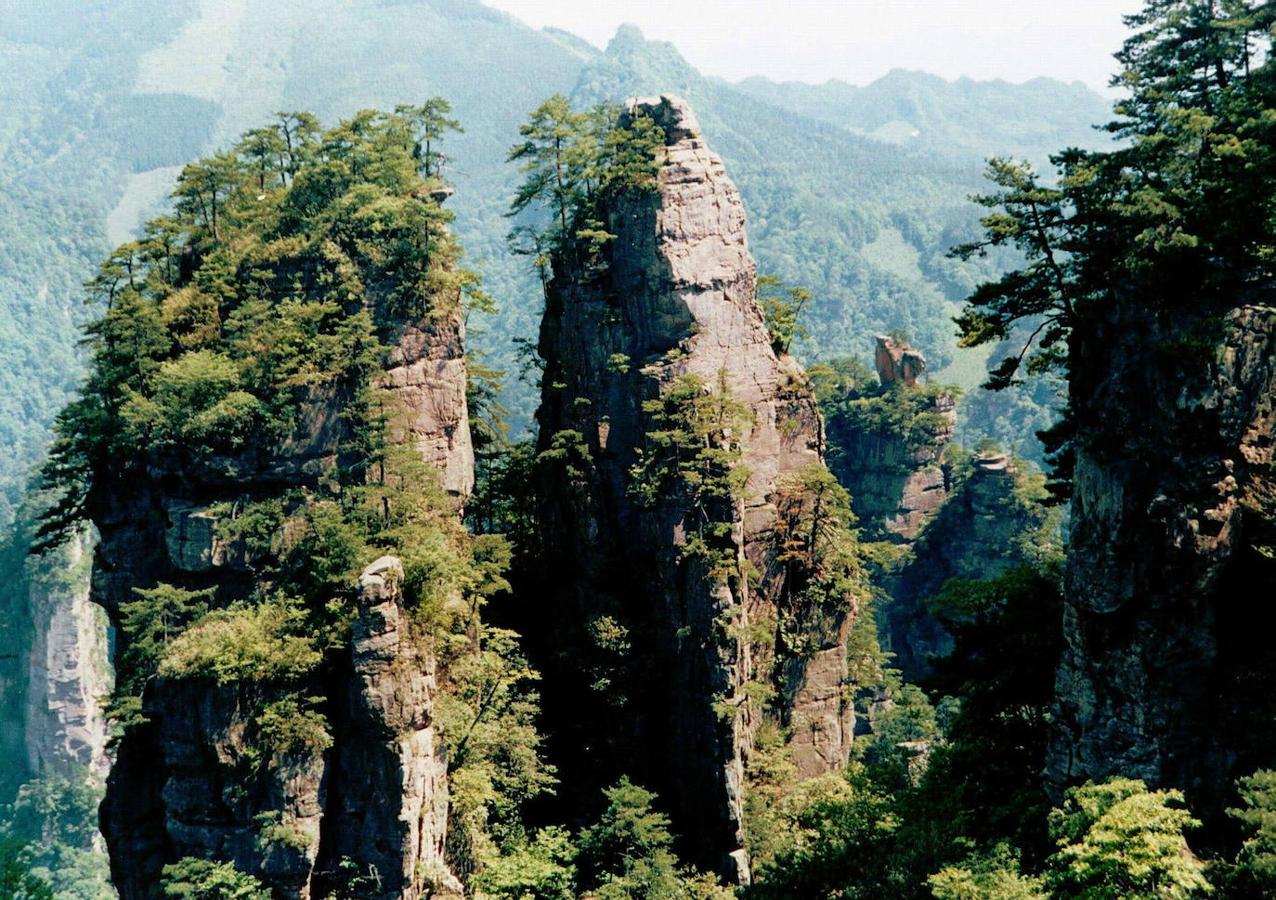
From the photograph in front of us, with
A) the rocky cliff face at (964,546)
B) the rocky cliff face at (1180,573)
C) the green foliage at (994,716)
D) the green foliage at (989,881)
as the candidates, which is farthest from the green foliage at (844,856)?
the rocky cliff face at (964,546)

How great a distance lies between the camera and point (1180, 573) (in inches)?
875

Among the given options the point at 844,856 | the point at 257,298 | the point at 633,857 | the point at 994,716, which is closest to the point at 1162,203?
the point at 994,716

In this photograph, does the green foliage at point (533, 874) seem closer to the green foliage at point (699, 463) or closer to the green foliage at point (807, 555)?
the green foliage at point (699, 463)

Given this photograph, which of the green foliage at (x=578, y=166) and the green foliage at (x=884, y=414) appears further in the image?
the green foliage at (x=884, y=414)

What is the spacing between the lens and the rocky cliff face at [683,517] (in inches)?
1431

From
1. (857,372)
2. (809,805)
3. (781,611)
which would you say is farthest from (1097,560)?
(857,372)

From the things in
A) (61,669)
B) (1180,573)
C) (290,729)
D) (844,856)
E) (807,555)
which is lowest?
(844,856)

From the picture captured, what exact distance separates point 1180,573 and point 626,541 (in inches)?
777

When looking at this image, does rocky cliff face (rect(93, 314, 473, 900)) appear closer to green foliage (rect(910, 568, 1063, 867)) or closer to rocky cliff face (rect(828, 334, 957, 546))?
green foliage (rect(910, 568, 1063, 867))

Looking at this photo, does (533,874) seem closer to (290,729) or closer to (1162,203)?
(290,729)

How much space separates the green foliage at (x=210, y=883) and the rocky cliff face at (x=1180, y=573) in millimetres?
19952

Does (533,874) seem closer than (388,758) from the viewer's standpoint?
No

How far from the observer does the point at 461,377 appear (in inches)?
1523

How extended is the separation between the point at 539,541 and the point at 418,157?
1425 centimetres
